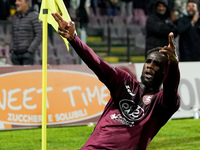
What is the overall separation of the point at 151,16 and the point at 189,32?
1272 millimetres

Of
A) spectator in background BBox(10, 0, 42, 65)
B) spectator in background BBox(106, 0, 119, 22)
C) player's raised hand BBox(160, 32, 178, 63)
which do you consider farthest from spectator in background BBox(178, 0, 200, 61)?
player's raised hand BBox(160, 32, 178, 63)

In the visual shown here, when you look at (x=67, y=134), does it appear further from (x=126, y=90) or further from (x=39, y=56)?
(x=126, y=90)

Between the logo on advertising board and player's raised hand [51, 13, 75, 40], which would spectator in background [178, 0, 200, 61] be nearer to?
the logo on advertising board

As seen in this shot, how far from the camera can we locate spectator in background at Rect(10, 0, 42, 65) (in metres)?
12.1

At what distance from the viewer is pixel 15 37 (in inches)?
484

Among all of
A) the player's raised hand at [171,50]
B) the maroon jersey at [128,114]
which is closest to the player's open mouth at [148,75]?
the maroon jersey at [128,114]

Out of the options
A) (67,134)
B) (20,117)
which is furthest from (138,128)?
(20,117)

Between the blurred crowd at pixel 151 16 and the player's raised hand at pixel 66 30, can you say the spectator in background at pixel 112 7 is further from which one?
the player's raised hand at pixel 66 30

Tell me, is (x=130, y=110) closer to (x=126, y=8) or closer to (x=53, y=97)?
(x=53, y=97)

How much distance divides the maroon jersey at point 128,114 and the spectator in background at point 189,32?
870cm

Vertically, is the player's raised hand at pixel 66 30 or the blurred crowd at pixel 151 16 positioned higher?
the player's raised hand at pixel 66 30

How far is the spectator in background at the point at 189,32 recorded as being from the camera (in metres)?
13.5

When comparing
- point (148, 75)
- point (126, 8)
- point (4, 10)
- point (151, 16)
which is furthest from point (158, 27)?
point (148, 75)

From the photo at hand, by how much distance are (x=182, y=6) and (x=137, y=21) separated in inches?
73.0
